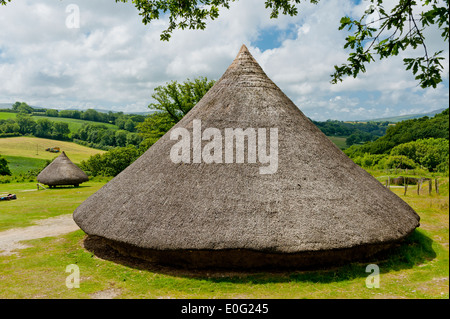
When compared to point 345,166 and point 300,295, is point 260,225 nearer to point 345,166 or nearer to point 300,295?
point 300,295

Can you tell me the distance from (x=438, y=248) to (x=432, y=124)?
7576cm

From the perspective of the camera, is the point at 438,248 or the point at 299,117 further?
the point at 299,117

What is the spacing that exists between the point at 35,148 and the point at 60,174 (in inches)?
1353

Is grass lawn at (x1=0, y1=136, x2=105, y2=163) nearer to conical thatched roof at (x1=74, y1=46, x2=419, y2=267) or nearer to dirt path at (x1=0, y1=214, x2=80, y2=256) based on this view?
dirt path at (x1=0, y1=214, x2=80, y2=256)

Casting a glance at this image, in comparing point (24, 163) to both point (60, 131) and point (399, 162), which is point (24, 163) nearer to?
point (60, 131)

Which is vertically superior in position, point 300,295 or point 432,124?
point 432,124

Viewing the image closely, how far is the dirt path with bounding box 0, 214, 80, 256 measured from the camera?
8859 millimetres

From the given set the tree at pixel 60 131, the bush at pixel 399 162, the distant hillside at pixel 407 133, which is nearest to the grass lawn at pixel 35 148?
the tree at pixel 60 131

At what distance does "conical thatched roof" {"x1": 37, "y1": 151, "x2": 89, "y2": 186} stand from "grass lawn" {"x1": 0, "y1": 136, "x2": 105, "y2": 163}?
21.8m

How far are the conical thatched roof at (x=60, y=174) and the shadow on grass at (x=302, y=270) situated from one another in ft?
72.7

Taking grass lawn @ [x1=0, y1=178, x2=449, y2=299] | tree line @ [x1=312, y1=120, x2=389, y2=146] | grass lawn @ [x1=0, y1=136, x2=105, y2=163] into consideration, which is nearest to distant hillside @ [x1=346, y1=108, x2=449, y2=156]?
tree line @ [x1=312, y1=120, x2=389, y2=146]

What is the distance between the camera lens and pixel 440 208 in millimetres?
13570

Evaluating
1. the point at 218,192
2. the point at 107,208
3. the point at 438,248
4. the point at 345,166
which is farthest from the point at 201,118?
the point at 438,248

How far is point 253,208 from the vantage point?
6379mm
